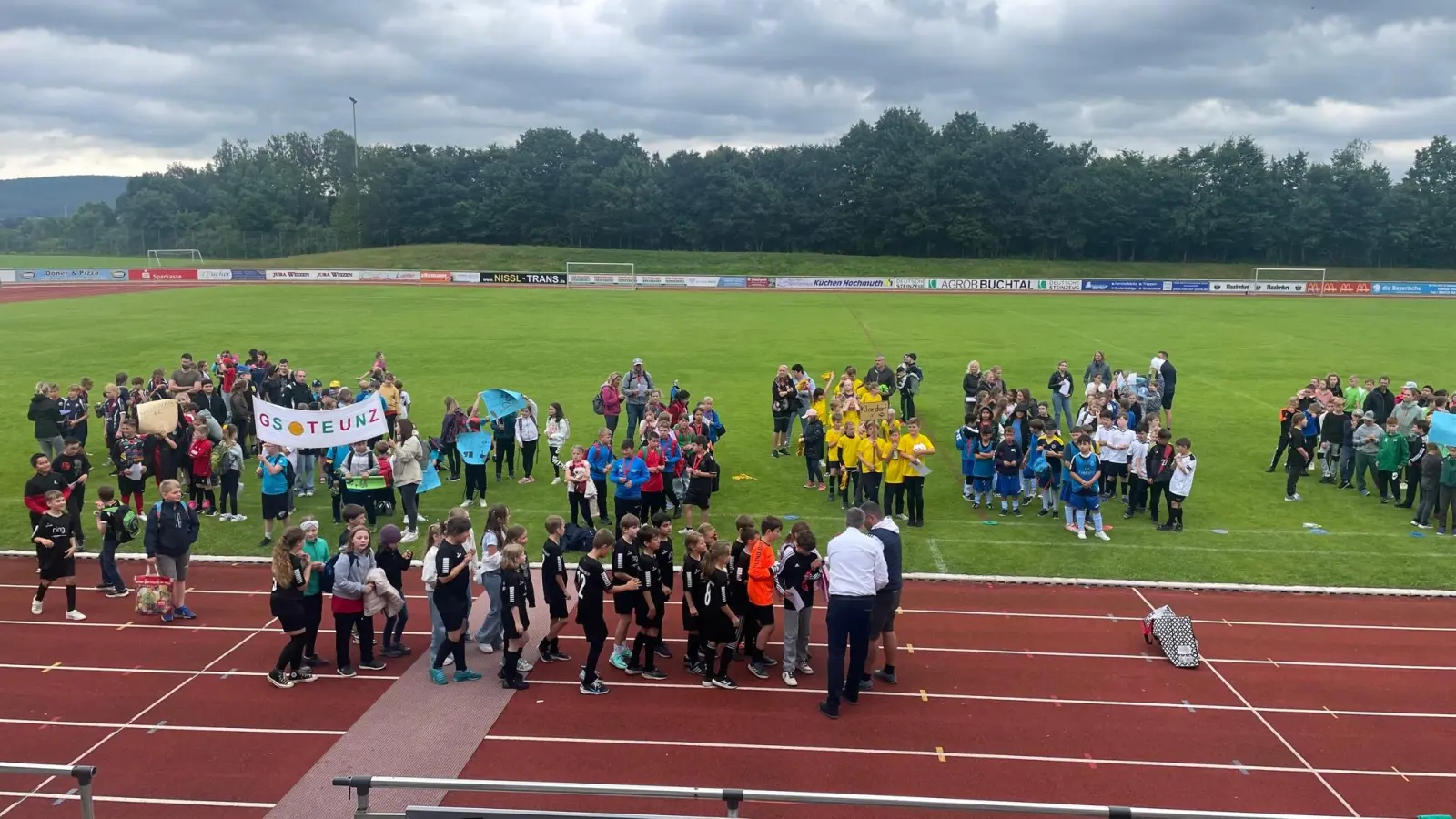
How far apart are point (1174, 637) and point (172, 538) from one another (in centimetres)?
1102

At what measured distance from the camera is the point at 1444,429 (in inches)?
551

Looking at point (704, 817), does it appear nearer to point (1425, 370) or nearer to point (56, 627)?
point (56, 627)

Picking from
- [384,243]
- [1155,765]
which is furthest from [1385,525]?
[384,243]

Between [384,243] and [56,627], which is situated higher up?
[384,243]

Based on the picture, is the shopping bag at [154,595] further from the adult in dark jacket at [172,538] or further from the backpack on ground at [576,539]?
the backpack on ground at [576,539]

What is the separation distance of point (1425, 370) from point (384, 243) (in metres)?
95.1

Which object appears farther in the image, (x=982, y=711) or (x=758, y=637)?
(x=758, y=637)

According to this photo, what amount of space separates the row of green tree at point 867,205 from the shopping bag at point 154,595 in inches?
3406

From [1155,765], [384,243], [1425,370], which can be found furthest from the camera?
[384,243]

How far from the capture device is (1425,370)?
94.5 ft

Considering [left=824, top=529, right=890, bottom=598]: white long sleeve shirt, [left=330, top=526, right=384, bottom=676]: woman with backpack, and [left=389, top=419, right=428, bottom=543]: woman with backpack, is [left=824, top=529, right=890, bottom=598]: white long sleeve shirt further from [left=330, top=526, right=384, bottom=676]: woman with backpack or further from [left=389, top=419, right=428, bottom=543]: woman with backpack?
[left=389, top=419, right=428, bottom=543]: woman with backpack

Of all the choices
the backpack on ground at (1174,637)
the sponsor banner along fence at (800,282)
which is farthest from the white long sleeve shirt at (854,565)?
the sponsor banner along fence at (800,282)

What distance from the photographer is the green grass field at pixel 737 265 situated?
260 feet

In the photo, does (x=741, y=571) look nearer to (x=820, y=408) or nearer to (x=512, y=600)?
(x=512, y=600)
